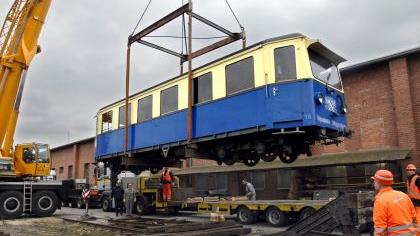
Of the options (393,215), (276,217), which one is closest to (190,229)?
(276,217)

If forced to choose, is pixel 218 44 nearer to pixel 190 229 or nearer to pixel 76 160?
pixel 190 229

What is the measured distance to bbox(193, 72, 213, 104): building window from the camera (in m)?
10.5

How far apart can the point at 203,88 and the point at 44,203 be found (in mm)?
11558

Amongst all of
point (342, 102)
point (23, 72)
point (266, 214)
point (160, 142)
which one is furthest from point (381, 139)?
point (23, 72)

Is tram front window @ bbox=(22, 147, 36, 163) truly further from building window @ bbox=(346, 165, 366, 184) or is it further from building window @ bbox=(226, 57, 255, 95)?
building window @ bbox=(346, 165, 366, 184)

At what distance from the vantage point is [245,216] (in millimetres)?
16766

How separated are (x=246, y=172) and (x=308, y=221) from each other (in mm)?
13904

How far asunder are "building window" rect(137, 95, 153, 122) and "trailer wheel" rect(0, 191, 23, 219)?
8.06 meters

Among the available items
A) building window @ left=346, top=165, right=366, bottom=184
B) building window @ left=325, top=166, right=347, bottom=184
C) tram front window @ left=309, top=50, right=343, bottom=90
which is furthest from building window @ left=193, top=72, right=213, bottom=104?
building window @ left=325, top=166, right=347, bottom=184

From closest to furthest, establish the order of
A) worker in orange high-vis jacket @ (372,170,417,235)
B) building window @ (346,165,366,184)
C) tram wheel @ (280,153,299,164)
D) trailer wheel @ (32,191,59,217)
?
worker in orange high-vis jacket @ (372,170,417,235) → tram wheel @ (280,153,299,164) → building window @ (346,165,366,184) → trailer wheel @ (32,191,59,217)

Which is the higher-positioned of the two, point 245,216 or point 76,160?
point 76,160

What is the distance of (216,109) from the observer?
402 inches

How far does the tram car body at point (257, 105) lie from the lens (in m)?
9.02

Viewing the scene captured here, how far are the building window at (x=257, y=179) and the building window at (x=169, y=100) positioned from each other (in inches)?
432
